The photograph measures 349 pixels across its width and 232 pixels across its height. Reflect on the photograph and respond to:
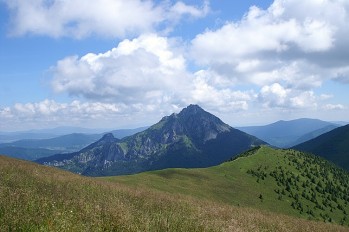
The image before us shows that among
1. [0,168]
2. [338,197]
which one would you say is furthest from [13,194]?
[338,197]

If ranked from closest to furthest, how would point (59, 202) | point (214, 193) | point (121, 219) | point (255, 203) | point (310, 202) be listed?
point (121, 219) < point (59, 202) < point (214, 193) < point (255, 203) < point (310, 202)

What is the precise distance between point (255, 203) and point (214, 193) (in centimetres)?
819

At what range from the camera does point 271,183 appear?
7812 centimetres

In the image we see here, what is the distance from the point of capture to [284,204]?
6638 centimetres

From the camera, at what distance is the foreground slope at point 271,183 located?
173 ft

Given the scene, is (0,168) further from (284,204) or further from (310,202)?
(310,202)

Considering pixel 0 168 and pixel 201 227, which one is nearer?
pixel 201 227

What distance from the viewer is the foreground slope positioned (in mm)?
52831

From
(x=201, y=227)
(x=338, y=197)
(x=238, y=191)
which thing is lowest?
(x=338, y=197)

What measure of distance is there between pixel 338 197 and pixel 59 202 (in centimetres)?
8537

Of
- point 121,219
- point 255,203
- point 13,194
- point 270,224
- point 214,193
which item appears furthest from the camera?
point 255,203

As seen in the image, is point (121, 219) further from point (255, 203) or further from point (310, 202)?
point (310, 202)

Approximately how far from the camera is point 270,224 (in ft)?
51.0

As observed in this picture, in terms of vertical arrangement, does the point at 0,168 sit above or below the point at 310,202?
above
